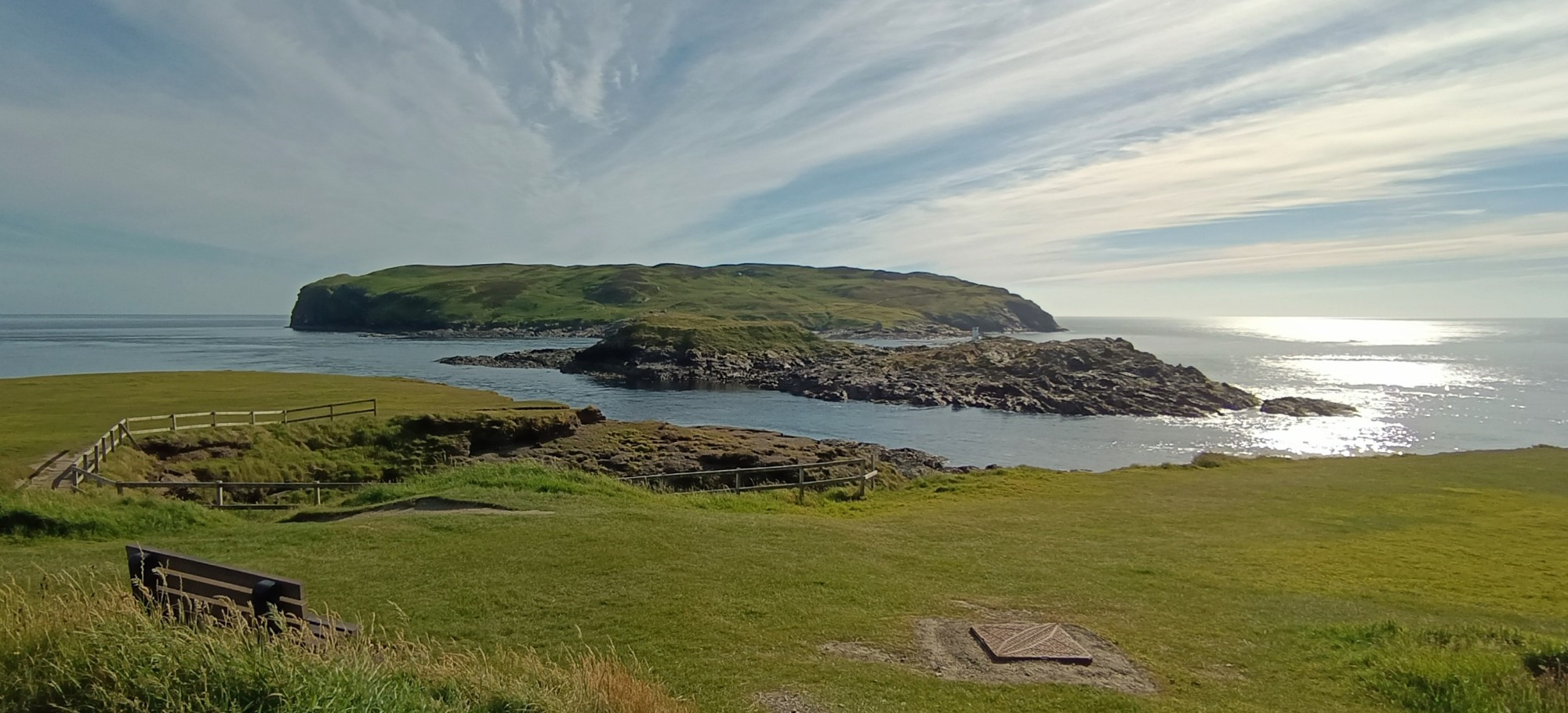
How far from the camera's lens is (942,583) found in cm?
1277

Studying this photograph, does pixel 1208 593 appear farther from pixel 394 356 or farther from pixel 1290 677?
pixel 394 356

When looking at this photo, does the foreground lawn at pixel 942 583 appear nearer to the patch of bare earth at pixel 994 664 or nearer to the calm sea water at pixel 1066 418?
the patch of bare earth at pixel 994 664

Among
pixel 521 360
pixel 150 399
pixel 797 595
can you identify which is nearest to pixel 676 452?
pixel 150 399

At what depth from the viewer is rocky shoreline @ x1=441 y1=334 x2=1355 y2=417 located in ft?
261

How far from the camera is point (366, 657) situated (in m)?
6.27

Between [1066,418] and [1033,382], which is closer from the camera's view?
[1066,418]

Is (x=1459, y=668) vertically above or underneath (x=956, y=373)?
underneath

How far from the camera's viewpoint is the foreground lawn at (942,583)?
8695 mm

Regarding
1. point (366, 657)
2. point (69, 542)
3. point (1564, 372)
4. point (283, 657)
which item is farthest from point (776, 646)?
point (1564, 372)

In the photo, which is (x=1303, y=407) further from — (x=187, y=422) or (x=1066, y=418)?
(x=187, y=422)

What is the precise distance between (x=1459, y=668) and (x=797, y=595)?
8040 mm

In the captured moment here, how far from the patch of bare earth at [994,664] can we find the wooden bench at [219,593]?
5520 mm

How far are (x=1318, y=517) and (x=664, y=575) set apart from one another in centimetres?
1819

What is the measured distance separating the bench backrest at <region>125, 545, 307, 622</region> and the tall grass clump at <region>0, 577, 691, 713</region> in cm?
22
